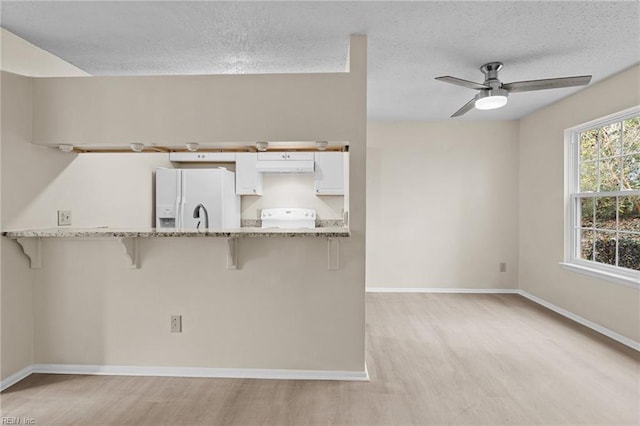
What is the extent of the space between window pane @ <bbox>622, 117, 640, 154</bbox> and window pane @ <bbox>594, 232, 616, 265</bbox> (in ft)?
2.78

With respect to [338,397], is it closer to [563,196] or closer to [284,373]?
[284,373]

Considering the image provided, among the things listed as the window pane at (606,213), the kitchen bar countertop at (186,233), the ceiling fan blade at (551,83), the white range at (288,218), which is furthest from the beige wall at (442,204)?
the kitchen bar countertop at (186,233)

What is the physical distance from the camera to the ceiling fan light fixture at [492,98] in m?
3.12

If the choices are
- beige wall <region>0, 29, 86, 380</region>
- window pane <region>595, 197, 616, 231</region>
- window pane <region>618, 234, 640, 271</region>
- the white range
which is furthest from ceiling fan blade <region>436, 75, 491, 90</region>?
beige wall <region>0, 29, 86, 380</region>

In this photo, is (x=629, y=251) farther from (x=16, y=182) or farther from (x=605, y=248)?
(x=16, y=182)

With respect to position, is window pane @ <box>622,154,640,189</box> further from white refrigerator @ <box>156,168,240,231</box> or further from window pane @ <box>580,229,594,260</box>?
white refrigerator @ <box>156,168,240,231</box>

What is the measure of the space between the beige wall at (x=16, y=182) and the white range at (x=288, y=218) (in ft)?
9.50

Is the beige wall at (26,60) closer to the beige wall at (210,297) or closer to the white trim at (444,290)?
the beige wall at (210,297)

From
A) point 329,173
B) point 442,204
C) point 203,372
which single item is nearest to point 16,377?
point 203,372

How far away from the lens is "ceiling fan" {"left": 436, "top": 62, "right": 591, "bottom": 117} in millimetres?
2848

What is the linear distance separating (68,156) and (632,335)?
5.07 m

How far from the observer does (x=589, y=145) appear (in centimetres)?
409

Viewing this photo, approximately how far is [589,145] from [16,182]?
5.32 meters

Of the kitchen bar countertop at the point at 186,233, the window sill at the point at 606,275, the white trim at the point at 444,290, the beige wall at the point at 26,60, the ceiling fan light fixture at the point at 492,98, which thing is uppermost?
the beige wall at the point at 26,60
